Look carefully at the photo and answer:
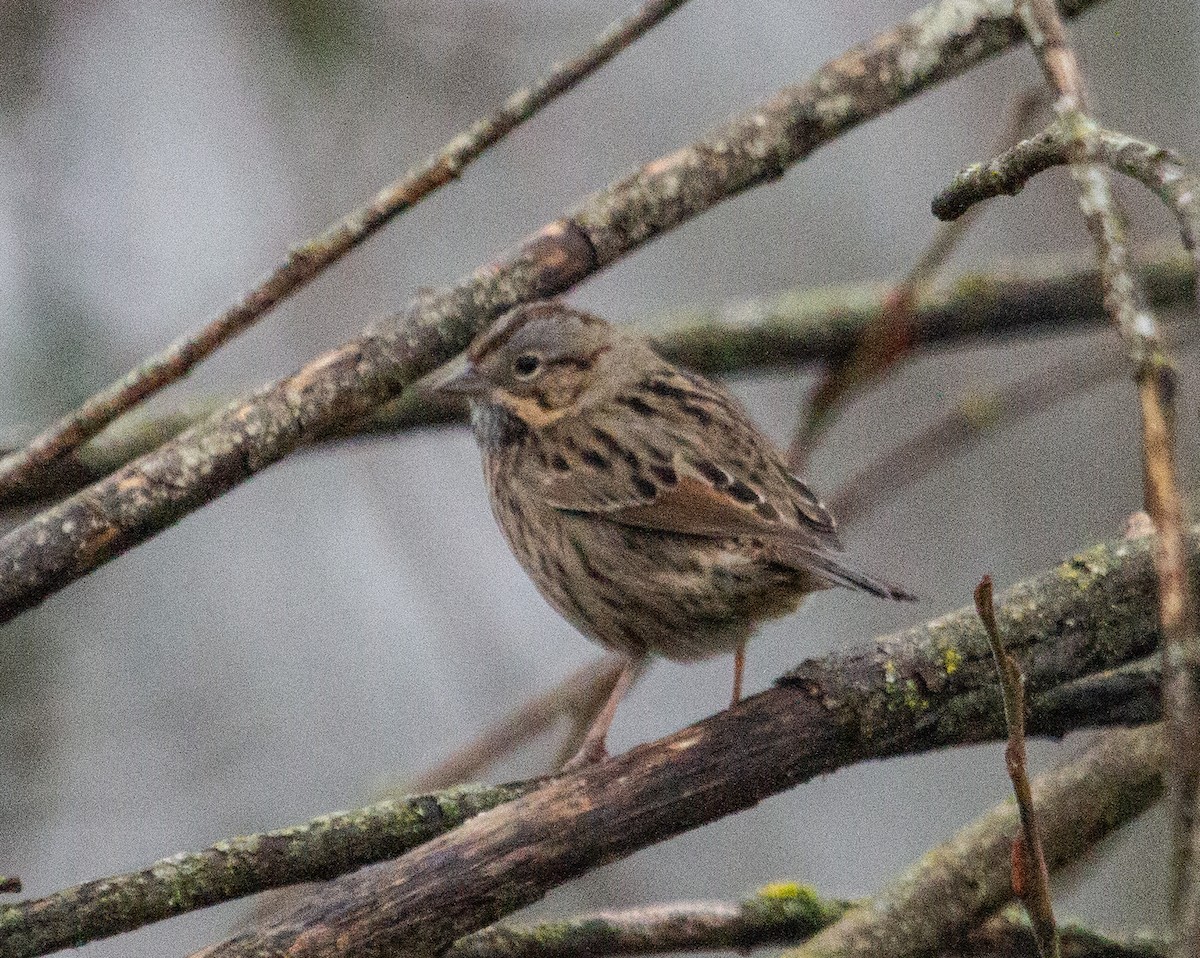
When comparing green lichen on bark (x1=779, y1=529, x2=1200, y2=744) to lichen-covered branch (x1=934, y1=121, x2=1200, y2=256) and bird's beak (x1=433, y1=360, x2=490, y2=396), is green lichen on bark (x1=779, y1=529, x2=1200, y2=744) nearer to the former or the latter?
lichen-covered branch (x1=934, y1=121, x2=1200, y2=256)

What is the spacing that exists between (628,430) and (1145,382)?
2786 mm

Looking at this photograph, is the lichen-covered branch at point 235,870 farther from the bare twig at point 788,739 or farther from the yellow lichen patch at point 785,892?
the yellow lichen patch at point 785,892

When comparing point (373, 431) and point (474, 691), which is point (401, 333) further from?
point (474, 691)

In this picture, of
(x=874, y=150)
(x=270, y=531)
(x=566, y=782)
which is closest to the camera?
(x=566, y=782)

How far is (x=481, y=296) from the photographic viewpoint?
429cm

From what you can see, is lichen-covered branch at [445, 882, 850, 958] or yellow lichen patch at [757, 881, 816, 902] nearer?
lichen-covered branch at [445, 882, 850, 958]

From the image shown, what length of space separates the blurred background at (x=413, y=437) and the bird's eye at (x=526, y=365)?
151 cm

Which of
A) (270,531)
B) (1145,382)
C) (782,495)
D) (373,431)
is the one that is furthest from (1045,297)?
(270,531)

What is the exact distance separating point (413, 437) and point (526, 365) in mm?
1608

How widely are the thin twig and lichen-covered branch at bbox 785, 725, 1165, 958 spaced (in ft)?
6.38

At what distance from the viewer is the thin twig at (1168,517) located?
5.38 ft

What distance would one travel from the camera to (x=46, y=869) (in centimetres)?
668

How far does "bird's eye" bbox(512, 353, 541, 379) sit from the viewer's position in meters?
4.73

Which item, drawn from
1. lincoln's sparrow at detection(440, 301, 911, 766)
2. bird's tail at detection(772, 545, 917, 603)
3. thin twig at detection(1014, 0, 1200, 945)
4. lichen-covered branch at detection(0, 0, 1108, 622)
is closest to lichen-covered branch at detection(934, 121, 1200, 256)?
thin twig at detection(1014, 0, 1200, 945)
